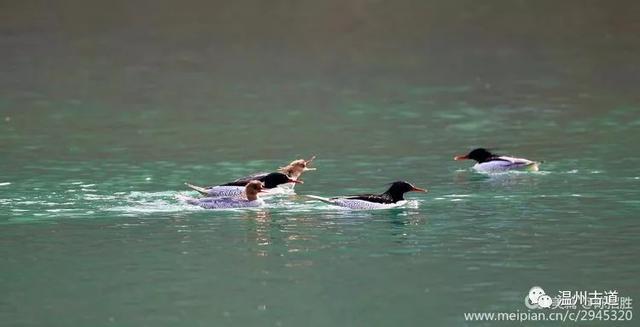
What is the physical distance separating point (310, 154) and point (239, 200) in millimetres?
6568

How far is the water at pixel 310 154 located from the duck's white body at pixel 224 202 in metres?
0.20

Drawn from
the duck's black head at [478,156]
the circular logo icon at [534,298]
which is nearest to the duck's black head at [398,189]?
the duck's black head at [478,156]

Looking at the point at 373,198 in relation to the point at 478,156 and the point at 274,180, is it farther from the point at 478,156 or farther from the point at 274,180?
the point at 478,156

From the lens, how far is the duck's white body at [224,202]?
21859mm

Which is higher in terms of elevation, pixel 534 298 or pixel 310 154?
pixel 310 154

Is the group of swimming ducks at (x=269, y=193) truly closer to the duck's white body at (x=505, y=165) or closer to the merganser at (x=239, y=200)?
the merganser at (x=239, y=200)

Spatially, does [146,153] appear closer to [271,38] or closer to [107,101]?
[107,101]

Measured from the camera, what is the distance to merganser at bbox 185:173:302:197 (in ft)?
73.7

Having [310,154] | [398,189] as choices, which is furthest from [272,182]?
[310,154]

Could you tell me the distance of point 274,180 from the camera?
921 inches

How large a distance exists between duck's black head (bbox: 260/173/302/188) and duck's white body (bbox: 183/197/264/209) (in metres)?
1.06

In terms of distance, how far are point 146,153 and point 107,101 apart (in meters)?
8.35

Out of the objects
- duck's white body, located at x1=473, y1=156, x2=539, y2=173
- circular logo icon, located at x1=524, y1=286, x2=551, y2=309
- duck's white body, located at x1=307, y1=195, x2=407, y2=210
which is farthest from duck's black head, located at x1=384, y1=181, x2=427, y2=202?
circular logo icon, located at x1=524, y1=286, x2=551, y2=309

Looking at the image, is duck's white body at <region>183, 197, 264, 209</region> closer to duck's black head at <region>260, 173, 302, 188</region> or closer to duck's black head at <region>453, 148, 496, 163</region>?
duck's black head at <region>260, 173, 302, 188</region>
